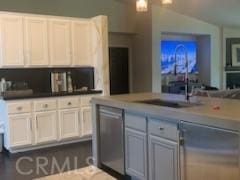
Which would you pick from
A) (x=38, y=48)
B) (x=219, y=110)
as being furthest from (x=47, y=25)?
(x=219, y=110)

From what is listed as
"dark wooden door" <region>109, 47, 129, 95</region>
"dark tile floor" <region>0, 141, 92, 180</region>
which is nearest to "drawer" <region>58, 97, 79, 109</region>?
"dark tile floor" <region>0, 141, 92, 180</region>

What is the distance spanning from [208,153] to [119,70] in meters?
5.74

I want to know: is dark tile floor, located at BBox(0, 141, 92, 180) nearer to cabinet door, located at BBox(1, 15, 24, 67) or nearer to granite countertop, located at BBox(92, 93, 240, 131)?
granite countertop, located at BBox(92, 93, 240, 131)

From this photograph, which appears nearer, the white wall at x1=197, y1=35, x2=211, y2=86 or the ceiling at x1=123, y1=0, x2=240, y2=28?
the ceiling at x1=123, y1=0, x2=240, y2=28

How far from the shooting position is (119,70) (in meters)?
8.05

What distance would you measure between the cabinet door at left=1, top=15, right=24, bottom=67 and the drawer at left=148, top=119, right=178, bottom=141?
3029 millimetres

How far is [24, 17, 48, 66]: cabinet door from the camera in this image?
204 inches

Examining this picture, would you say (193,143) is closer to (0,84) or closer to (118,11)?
(0,84)

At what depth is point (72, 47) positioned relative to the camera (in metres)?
5.73

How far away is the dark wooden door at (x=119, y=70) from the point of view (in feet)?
26.0

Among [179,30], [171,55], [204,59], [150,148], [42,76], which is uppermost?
[179,30]

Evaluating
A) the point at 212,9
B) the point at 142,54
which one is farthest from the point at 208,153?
the point at 212,9

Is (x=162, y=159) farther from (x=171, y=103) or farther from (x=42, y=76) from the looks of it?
(x=42, y=76)

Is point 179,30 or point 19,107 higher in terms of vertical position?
point 179,30
